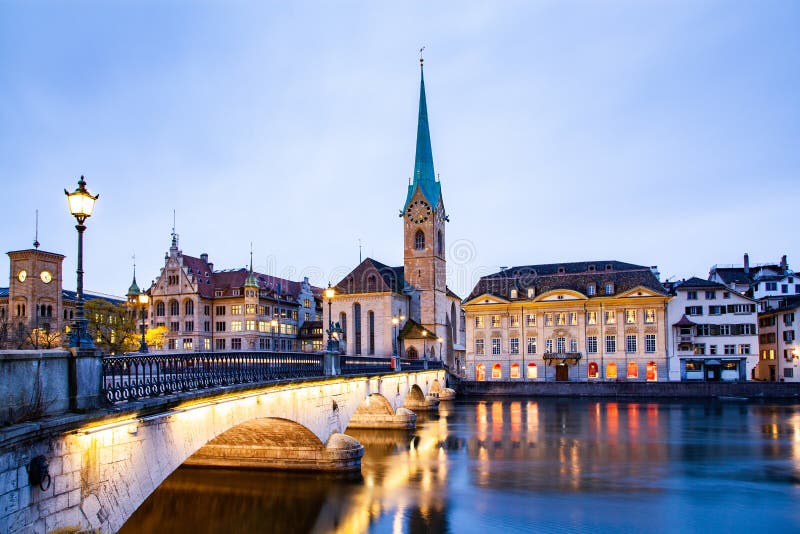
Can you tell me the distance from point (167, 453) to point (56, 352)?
17.6ft

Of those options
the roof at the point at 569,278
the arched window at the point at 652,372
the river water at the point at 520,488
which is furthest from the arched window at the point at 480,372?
the river water at the point at 520,488

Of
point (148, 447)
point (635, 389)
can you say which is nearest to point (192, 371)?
point (148, 447)

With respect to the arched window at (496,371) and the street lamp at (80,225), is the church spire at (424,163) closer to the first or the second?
the arched window at (496,371)

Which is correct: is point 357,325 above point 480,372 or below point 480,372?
above

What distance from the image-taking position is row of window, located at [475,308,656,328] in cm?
7728

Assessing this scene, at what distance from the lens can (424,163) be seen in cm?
9231

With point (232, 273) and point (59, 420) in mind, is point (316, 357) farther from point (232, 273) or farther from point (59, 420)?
point (232, 273)

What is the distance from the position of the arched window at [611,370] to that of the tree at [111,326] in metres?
50.2

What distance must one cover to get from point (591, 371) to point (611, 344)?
12.6 feet

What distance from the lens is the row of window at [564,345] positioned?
253 feet

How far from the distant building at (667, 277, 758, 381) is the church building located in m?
27.2

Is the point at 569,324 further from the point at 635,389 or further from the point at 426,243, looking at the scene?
the point at 426,243

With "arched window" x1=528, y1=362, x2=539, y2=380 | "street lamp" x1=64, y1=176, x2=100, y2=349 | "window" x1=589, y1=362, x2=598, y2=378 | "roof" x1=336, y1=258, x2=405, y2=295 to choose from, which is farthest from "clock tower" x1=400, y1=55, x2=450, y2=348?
"street lamp" x1=64, y1=176, x2=100, y2=349

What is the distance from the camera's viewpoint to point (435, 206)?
90.1 m
